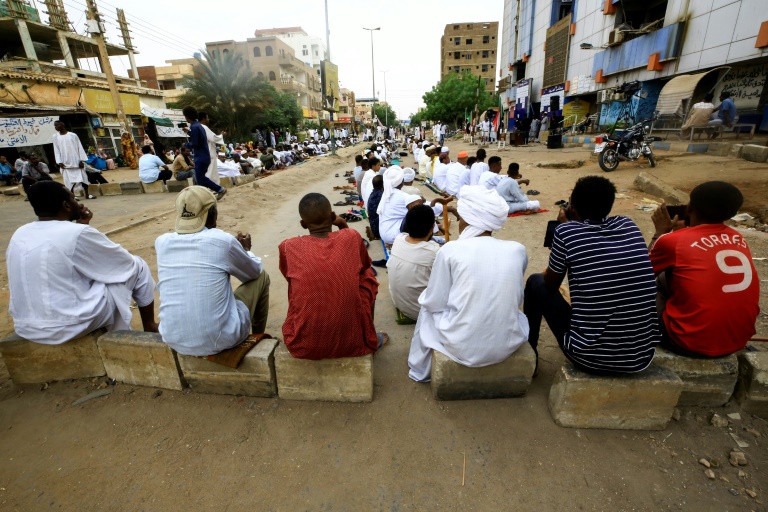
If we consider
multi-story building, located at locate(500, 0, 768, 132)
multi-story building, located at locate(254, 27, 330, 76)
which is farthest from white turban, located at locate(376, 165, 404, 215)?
multi-story building, located at locate(254, 27, 330, 76)

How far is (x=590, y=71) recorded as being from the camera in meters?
19.9

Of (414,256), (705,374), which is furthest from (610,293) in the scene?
(414,256)

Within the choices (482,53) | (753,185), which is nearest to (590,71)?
(753,185)

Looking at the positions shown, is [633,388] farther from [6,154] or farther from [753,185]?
[6,154]

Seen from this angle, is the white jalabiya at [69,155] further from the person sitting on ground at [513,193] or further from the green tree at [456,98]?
the green tree at [456,98]

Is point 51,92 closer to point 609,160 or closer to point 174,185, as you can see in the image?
point 174,185

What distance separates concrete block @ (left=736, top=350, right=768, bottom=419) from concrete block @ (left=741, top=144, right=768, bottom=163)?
9.11m

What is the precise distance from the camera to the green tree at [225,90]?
2412cm

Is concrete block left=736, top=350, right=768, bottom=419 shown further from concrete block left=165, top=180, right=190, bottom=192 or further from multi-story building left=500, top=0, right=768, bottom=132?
multi-story building left=500, top=0, right=768, bottom=132

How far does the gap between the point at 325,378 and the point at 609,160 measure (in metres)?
10.7

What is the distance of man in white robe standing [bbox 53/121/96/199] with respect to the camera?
854 cm

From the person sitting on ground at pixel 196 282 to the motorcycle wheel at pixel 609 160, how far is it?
10.8 metres

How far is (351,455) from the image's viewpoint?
2.01 metres

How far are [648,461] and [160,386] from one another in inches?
118
